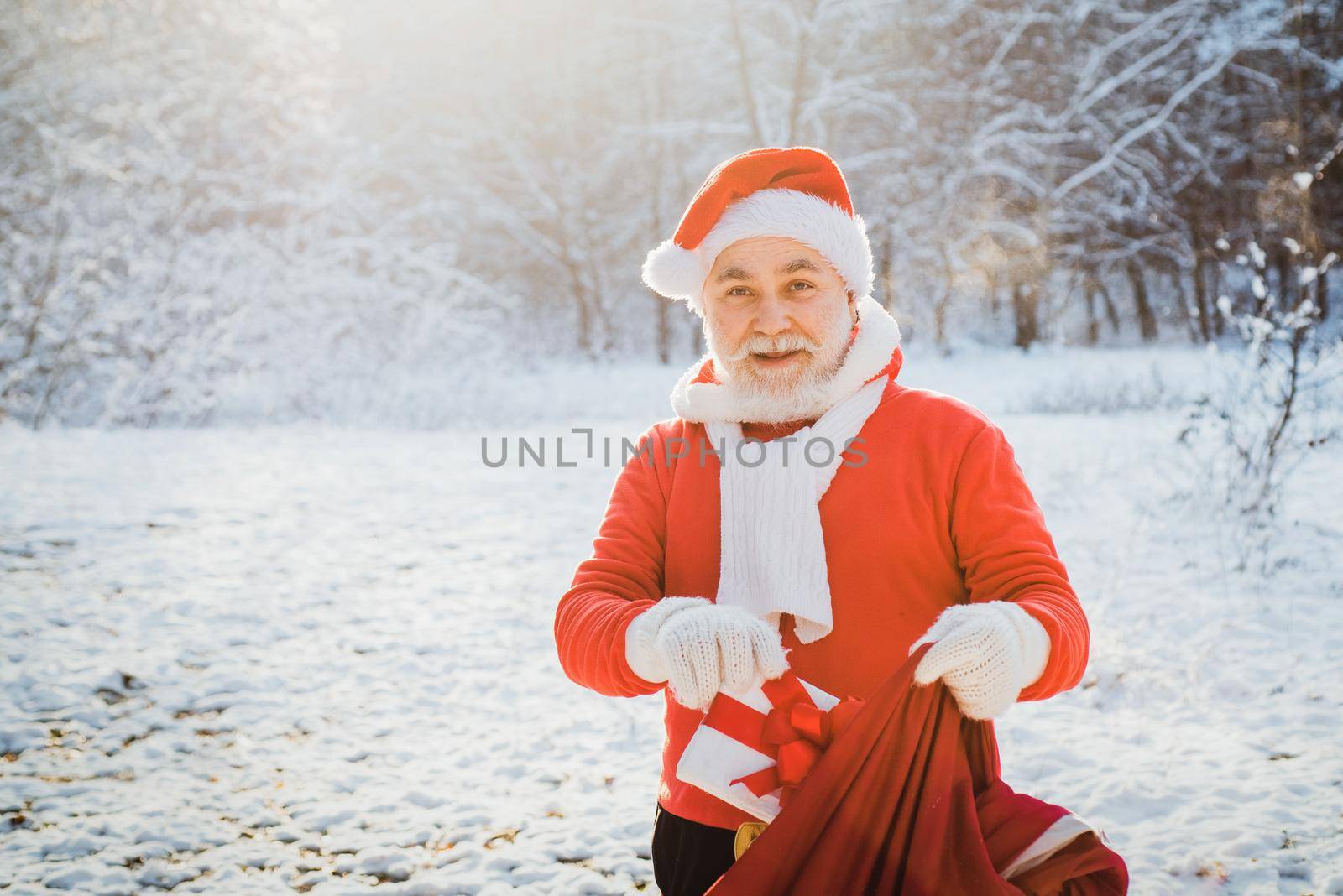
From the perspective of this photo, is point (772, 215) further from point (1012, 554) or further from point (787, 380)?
point (1012, 554)

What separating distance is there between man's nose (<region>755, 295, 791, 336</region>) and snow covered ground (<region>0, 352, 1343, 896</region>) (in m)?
1.87

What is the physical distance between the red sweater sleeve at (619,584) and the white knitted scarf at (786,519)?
180 millimetres

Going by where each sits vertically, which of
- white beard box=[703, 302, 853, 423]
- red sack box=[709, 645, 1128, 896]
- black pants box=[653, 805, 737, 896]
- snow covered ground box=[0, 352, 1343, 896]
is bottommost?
snow covered ground box=[0, 352, 1343, 896]

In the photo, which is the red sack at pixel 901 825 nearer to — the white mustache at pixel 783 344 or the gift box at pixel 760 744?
the gift box at pixel 760 744

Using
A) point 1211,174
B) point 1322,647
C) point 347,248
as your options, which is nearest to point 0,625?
point 1322,647

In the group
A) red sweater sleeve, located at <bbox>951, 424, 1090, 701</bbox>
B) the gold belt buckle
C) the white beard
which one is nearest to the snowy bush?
red sweater sleeve, located at <bbox>951, 424, 1090, 701</bbox>

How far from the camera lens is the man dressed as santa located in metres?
1.36

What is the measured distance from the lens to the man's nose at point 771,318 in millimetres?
1709

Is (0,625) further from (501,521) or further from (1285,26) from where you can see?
(1285,26)

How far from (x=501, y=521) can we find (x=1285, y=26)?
1986 cm

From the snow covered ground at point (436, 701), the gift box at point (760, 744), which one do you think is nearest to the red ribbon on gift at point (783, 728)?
the gift box at point (760, 744)

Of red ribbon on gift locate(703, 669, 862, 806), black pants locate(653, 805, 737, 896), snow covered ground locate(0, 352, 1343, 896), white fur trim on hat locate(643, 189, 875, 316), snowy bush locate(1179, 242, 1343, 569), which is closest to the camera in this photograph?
red ribbon on gift locate(703, 669, 862, 806)

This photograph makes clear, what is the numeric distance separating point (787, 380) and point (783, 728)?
28.4 inches

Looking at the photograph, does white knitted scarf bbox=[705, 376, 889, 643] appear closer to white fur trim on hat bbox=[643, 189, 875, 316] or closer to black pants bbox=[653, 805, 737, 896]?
white fur trim on hat bbox=[643, 189, 875, 316]
